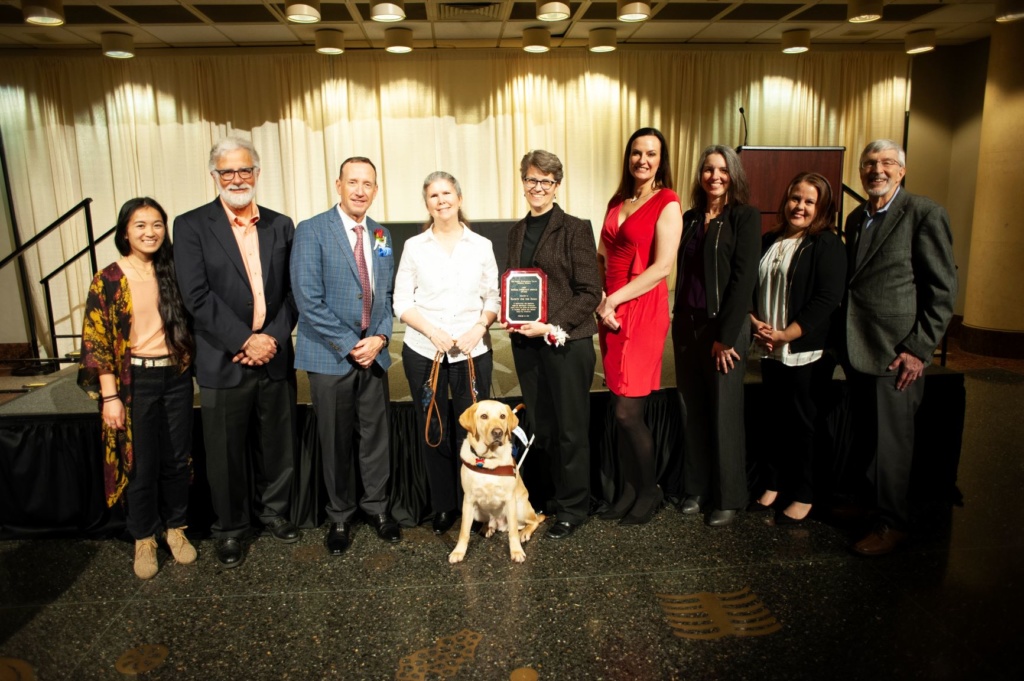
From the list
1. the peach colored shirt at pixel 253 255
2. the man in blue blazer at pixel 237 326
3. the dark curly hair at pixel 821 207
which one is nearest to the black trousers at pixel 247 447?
the man in blue blazer at pixel 237 326

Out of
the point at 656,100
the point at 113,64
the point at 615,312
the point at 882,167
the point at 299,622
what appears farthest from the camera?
the point at 656,100

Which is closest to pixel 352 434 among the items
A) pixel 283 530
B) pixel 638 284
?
pixel 283 530

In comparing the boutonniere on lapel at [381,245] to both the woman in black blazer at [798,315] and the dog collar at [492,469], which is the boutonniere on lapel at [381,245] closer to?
the dog collar at [492,469]

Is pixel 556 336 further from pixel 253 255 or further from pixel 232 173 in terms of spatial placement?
pixel 232 173

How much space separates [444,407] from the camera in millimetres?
2895

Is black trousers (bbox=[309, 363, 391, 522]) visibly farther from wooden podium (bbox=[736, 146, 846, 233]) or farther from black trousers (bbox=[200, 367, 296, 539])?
wooden podium (bbox=[736, 146, 846, 233])

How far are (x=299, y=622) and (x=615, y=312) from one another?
1688mm

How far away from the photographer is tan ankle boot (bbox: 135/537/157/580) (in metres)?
2.75

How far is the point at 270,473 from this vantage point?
301cm

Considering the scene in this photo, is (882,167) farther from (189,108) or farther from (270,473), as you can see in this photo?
(189,108)

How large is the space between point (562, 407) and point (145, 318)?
5.51ft

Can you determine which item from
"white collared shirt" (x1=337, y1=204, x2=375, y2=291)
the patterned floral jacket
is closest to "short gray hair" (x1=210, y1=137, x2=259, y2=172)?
"white collared shirt" (x1=337, y1=204, x2=375, y2=291)

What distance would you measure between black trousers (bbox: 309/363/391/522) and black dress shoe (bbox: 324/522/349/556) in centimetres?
3

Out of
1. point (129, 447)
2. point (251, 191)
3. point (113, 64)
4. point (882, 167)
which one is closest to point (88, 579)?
point (129, 447)
